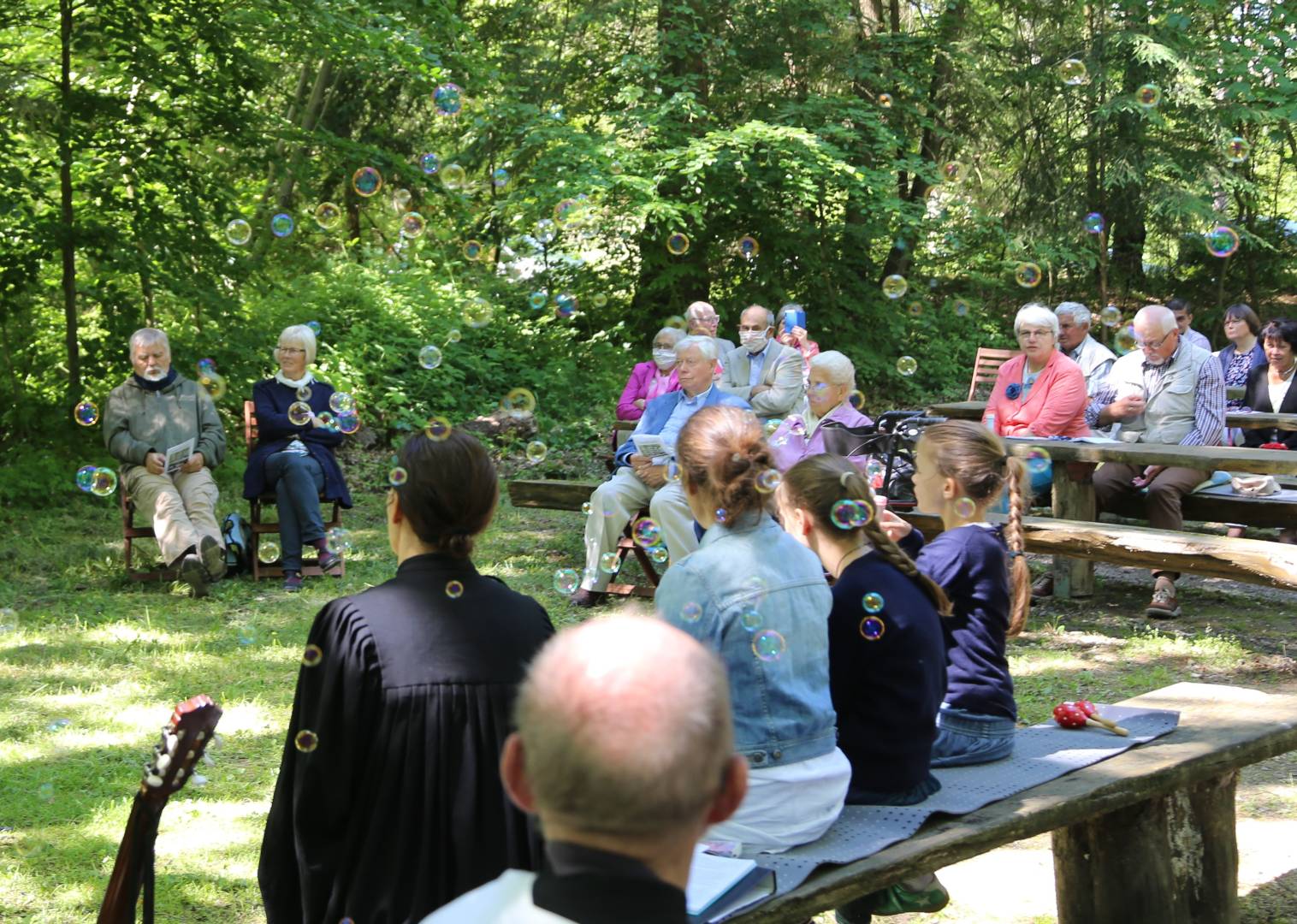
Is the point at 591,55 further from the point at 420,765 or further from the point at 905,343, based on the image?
the point at 420,765

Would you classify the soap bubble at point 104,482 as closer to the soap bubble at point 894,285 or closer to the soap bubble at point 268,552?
the soap bubble at point 268,552

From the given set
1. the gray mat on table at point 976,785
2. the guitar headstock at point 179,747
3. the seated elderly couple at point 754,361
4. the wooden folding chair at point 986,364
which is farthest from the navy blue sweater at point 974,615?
the wooden folding chair at point 986,364

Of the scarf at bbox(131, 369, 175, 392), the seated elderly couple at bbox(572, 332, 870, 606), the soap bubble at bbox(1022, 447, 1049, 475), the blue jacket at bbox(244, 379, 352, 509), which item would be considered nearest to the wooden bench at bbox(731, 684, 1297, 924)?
the soap bubble at bbox(1022, 447, 1049, 475)

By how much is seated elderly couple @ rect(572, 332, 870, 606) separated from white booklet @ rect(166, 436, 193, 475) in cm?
244

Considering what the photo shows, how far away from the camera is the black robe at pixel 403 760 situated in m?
2.42

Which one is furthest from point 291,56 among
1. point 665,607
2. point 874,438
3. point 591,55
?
point 665,607

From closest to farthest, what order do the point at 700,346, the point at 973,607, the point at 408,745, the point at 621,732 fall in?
the point at 621,732 → the point at 408,745 → the point at 973,607 → the point at 700,346

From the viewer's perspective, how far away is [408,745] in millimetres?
2416

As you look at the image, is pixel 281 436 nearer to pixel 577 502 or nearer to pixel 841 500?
pixel 577 502

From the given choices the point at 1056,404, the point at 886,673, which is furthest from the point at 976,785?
the point at 1056,404

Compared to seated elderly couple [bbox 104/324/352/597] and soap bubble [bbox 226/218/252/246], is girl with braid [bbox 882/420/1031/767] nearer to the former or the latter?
seated elderly couple [bbox 104/324/352/597]

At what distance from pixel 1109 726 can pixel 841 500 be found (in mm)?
1190

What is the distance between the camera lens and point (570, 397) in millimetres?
13922

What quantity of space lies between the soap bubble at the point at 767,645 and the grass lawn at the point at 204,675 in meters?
1.39
